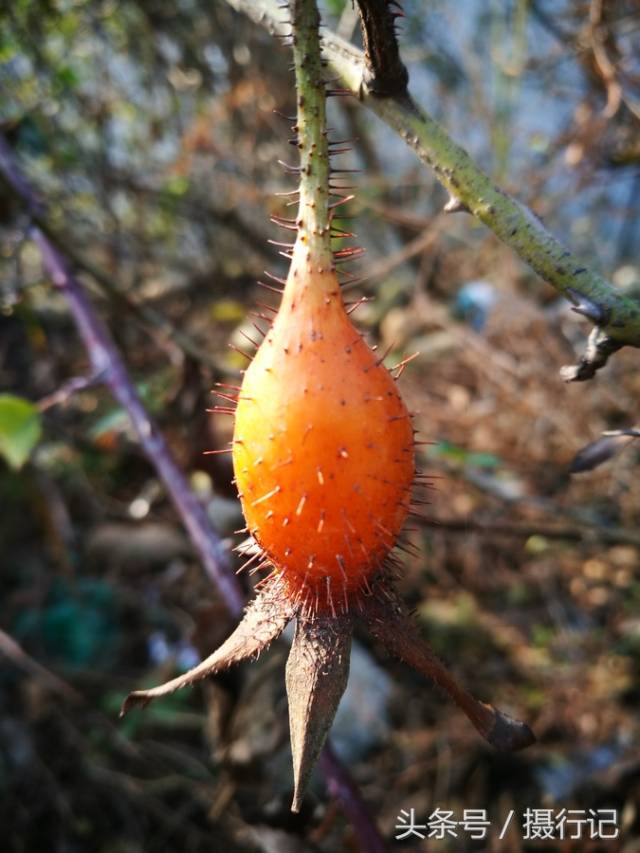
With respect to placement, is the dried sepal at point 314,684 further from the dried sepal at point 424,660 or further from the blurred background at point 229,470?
the blurred background at point 229,470

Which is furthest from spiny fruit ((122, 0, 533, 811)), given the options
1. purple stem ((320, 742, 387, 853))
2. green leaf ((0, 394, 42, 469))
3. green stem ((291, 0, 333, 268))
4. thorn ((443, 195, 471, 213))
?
green leaf ((0, 394, 42, 469))

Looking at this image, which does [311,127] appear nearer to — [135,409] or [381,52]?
[381,52]

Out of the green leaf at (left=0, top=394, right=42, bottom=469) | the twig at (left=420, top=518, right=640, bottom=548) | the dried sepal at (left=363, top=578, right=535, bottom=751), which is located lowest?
the twig at (left=420, top=518, right=640, bottom=548)

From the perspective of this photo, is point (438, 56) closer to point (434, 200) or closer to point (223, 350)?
point (434, 200)

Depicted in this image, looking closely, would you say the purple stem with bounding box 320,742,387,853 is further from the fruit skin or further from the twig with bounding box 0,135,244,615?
the fruit skin

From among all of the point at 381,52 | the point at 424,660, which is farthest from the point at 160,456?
the point at 381,52

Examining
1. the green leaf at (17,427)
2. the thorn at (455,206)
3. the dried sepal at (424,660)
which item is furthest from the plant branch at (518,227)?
the green leaf at (17,427)
